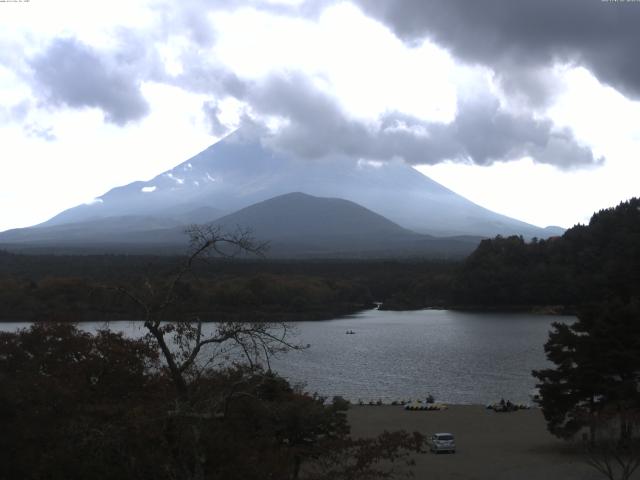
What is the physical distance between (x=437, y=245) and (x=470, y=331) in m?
106

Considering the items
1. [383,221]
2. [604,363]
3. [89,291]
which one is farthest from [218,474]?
[383,221]

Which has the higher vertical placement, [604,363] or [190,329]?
[190,329]

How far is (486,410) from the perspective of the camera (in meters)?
20.5

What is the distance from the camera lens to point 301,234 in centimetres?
16788

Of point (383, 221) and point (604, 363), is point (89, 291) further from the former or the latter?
point (383, 221)

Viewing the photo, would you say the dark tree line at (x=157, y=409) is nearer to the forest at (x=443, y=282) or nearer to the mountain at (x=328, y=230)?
the forest at (x=443, y=282)

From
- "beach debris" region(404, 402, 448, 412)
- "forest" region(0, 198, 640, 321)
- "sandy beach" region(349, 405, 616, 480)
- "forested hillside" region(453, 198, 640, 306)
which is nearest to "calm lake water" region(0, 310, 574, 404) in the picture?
"beach debris" region(404, 402, 448, 412)

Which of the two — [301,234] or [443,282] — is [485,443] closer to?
[443,282]

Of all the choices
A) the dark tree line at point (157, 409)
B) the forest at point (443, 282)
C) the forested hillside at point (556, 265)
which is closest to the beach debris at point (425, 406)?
the dark tree line at point (157, 409)

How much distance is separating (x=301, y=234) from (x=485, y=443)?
15188cm

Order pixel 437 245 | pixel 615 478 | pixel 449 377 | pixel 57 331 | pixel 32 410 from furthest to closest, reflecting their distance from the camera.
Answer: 1. pixel 437 245
2. pixel 449 377
3. pixel 615 478
4. pixel 57 331
5. pixel 32 410

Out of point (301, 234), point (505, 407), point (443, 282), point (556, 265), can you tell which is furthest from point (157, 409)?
point (301, 234)

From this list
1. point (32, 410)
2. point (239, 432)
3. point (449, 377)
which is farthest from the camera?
point (449, 377)

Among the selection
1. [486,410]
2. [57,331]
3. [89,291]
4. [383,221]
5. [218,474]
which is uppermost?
[383,221]
